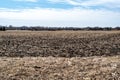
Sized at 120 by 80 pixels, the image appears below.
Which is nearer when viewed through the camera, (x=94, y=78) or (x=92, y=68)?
(x=94, y=78)

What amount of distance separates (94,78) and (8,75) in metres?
3.12

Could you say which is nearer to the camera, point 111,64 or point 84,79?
point 84,79

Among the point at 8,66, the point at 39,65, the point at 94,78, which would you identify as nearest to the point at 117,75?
the point at 94,78

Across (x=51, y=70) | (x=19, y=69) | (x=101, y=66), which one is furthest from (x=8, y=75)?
(x=101, y=66)

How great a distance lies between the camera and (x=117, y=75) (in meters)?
11.3

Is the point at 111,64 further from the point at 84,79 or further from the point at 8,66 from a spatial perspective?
the point at 8,66

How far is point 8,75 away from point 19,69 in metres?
0.77

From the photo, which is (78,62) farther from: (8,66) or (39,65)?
(8,66)

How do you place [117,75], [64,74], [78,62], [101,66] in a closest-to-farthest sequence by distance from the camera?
[117,75], [64,74], [101,66], [78,62]

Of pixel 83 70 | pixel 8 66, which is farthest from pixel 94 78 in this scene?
pixel 8 66

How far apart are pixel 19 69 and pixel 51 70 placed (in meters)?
1.24

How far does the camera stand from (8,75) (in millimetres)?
12102

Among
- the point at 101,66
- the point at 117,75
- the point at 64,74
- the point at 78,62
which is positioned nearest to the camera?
the point at 117,75

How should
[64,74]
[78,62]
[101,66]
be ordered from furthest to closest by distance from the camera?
[78,62]
[101,66]
[64,74]
